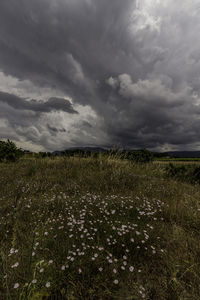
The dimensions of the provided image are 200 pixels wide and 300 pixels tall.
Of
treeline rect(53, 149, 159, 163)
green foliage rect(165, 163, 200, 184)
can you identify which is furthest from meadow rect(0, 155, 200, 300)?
treeline rect(53, 149, 159, 163)

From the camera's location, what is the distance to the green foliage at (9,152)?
10.9 m

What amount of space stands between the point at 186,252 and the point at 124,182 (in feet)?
10.7

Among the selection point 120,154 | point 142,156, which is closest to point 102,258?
point 120,154

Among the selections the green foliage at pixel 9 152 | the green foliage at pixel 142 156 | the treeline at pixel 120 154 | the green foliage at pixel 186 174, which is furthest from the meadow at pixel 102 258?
the green foliage at pixel 9 152

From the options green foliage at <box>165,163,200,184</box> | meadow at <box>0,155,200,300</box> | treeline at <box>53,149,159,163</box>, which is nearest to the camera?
meadow at <box>0,155,200,300</box>

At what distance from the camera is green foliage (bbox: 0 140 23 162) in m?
10.9

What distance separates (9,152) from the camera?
11164mm

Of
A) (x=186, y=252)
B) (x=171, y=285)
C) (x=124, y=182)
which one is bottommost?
(x=171, y=285)

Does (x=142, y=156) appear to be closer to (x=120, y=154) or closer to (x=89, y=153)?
(x=120, y=154)

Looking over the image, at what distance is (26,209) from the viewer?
3.16 meters

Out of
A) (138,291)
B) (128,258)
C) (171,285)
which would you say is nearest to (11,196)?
(128,258)

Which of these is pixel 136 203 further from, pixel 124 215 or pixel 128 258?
pixel 128 258

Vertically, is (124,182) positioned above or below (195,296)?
above

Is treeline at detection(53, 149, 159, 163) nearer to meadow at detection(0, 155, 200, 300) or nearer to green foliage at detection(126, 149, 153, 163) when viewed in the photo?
green foliage at detection(126, 149, 153, 163)
